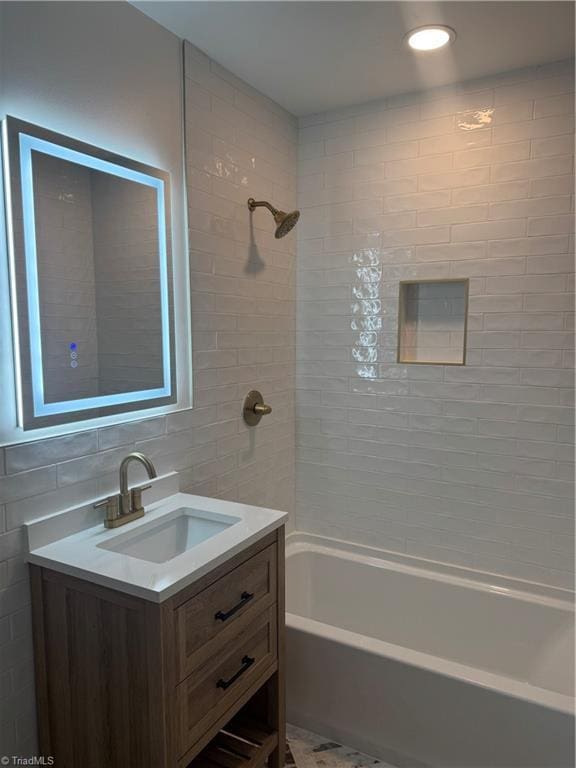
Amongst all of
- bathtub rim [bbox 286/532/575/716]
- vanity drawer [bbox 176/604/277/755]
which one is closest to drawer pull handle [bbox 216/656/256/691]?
vanity drawer [bbox 176/604/277/755]

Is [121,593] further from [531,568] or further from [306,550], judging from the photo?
[531,568]

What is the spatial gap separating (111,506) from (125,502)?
49 millimetres

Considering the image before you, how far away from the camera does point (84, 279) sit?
1636 mm

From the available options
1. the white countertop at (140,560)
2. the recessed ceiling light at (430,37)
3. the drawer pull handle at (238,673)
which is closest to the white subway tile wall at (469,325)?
the recessed ceiling light at (430,37)

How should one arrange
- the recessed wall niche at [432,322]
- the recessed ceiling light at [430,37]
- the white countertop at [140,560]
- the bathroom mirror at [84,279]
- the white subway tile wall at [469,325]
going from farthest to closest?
the recessed wall niche at [432,322] < the white subway tile wall at [469,325] < the recessed ceiling light at [430,37] < the bathroom mirror at [84,279] < the white countertop at [140,560]

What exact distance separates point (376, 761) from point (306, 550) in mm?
987

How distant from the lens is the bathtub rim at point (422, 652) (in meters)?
1.65

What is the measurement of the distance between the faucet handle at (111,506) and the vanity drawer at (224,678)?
51cm

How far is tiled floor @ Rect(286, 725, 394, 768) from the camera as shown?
6.07ft

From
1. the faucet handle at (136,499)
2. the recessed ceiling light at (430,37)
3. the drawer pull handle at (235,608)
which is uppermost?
the recessed ceiling light at (430,37)

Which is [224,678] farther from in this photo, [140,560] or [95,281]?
[95,281]

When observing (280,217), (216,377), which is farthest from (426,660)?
(280,217)

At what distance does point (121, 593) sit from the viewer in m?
1.31

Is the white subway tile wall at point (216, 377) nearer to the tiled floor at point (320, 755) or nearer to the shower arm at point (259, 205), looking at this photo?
the shower arm at point (259, 205)
